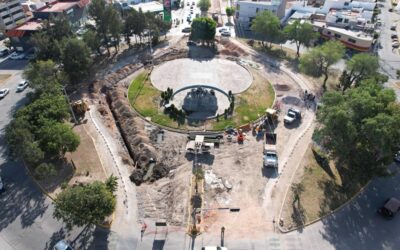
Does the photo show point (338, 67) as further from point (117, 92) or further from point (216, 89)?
point (117, 92)

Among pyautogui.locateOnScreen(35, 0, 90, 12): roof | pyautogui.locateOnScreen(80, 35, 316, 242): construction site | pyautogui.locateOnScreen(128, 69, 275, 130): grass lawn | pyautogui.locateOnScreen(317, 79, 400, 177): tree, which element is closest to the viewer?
pyautogui.locateOnScreen(317, 79, 400, 177): tree

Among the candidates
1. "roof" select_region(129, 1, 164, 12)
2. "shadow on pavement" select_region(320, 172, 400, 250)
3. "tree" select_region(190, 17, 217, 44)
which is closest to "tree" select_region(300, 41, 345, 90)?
"tree" select_region(190, 17, 217, 44)

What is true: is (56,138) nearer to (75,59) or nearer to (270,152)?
(75,59)

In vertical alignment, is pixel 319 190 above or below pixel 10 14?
below

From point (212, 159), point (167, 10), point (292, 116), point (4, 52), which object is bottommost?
point (212, 159)

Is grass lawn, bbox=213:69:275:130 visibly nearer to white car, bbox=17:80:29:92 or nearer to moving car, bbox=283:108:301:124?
moving car, bbox=283:108:301:124

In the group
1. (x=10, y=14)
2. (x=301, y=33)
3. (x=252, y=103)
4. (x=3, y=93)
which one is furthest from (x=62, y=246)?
(x=10, y=14)

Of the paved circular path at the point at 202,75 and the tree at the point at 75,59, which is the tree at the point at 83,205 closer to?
the tree at the point at 75,59
